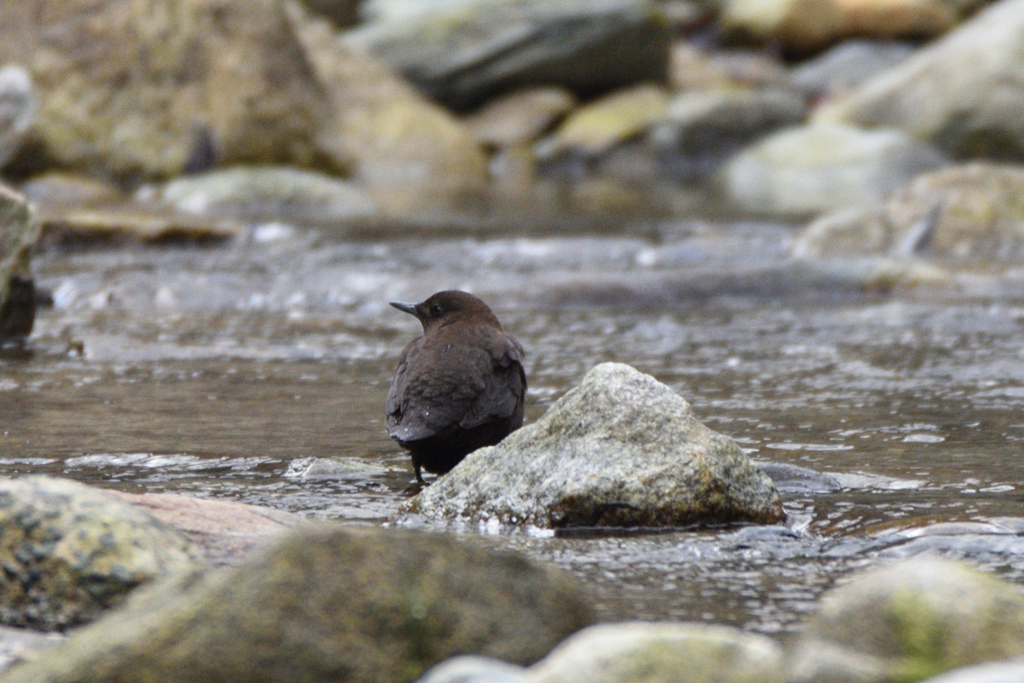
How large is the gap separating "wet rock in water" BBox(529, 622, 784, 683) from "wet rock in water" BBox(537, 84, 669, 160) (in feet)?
61.2

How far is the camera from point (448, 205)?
14.6m

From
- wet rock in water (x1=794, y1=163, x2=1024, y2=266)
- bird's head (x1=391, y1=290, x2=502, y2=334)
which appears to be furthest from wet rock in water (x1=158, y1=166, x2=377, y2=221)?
bird's head (x1=391, y1=290, x2=502, y2=334)

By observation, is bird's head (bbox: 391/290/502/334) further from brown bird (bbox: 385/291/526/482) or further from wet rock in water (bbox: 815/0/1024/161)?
wet rock in water (bbox: 815/0/1024/161)

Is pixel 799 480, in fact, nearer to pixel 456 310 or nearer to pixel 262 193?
pixel 456 310

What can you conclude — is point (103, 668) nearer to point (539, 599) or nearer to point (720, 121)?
point (539, 599)

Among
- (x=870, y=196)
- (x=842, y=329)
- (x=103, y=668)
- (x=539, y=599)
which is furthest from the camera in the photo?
(x=870, y=196)

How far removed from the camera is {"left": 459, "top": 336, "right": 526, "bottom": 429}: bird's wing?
400 centimetres

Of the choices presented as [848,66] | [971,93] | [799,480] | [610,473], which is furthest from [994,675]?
[848,66]

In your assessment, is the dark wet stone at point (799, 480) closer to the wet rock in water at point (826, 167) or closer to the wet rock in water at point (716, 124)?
the wet rock in water at point (826, 167)

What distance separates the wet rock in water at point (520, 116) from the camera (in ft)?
69.5

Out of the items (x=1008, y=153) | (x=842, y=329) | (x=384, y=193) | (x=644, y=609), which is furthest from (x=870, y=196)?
(x=644, y=609)

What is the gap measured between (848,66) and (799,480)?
21.0 metres

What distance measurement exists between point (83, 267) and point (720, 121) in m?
12.6

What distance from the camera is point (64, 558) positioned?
2701 mm
